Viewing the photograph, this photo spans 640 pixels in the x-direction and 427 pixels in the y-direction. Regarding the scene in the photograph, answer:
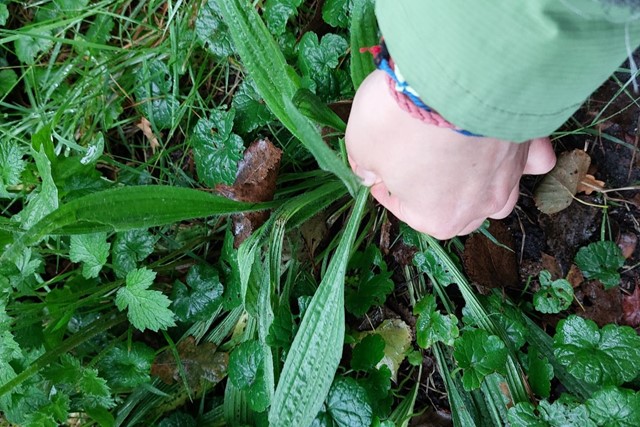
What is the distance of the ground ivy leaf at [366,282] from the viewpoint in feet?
4.68

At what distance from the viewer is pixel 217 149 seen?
1.46m

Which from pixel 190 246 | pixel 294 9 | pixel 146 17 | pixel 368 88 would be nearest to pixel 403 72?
pixel 368 88

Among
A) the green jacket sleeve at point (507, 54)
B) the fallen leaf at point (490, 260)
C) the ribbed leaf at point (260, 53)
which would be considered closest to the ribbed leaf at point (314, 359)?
the ribbed leaf at point (260, 53)

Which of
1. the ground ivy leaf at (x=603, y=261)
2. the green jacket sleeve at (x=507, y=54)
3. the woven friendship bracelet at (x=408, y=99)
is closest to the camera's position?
the green jacket sleeve at (x=507, y=54)

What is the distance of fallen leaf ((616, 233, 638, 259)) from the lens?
1.41m

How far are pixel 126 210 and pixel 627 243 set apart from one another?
108 cm

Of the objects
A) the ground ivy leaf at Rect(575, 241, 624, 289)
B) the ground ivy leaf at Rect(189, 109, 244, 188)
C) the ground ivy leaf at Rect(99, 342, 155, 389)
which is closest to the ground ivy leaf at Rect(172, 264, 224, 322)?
the ground ivy leaf at Rect(99, 342, 155, 389)

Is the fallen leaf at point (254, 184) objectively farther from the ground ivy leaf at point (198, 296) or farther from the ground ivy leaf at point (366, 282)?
the ground ivy leaf at point (366, 282)

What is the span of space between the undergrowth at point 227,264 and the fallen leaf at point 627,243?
0.04 m

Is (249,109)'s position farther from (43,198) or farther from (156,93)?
(43,198)

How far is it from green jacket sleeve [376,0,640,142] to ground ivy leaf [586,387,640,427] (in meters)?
0.66

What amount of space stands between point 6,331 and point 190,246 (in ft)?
1.44

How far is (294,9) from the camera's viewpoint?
4.59 ft

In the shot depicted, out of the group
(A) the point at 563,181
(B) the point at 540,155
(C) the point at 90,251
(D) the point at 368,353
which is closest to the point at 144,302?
(C) the point at 90,251
